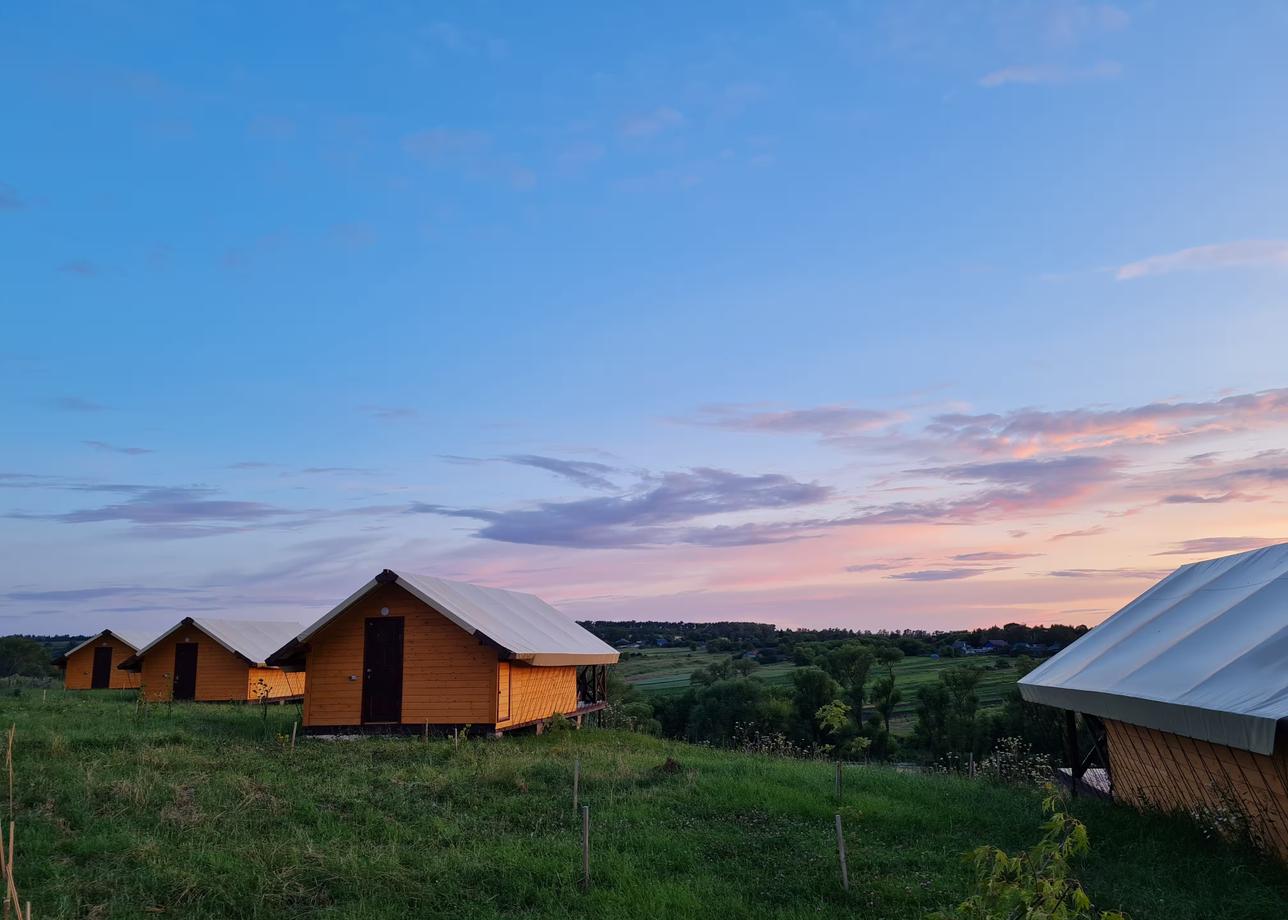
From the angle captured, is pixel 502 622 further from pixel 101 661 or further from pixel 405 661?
pixel 101 661

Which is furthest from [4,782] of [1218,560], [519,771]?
[1218,560]

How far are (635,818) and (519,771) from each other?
3.37 m

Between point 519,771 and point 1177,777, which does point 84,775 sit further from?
point 1177,777

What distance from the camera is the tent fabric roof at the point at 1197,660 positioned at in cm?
863

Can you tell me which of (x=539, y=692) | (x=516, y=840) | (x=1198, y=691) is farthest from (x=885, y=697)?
(x=516, y=840)

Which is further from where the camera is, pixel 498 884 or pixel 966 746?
pixel 966 746

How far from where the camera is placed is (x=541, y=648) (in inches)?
918

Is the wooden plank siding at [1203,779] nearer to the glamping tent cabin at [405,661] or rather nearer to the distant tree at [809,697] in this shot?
the glamping tent cabin at [405,661]

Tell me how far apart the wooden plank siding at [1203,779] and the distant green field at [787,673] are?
40952 mm

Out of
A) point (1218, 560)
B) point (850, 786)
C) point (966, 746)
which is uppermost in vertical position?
point (1218, 560)

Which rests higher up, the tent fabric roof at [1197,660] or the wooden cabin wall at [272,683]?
the tent fabric roof at [1197,660]

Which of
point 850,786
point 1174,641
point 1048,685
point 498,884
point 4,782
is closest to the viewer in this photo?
point 498,884

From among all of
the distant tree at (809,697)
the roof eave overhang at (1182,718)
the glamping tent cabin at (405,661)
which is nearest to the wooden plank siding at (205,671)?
the glamping tent cabin at (405,661)

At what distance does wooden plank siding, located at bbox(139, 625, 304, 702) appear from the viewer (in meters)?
33.8
